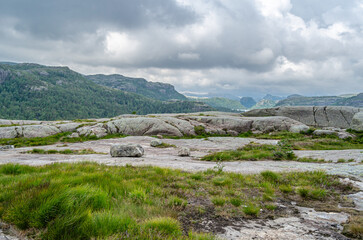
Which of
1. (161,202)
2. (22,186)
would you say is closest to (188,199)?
(161,202)

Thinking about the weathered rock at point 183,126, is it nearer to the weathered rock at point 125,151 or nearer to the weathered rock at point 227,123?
the weathered rock at point 227,123

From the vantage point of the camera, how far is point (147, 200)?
5.52 m

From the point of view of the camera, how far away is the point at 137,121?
4338 cm

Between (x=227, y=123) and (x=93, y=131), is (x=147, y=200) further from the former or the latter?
(x=227, y=123)

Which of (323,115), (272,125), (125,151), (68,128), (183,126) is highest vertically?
(323,115)

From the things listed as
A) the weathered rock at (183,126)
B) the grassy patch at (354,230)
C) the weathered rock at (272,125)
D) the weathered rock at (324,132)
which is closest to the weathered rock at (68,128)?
the weathered rock at (183,126)

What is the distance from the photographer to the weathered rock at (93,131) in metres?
36.8

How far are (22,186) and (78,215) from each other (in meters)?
2.91

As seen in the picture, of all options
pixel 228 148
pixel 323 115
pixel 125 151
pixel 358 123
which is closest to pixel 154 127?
pixel 228 148

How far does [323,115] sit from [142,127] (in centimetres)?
5337

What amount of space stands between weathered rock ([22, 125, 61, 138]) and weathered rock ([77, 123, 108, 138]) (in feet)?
15.5

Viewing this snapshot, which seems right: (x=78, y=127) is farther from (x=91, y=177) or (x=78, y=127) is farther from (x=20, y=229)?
(x=20, y=229)

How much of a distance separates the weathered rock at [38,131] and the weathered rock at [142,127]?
10607 mm

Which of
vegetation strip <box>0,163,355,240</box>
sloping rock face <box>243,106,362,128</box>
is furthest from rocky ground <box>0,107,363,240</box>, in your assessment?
vegetation strip <box>0,163,355,240</box>
